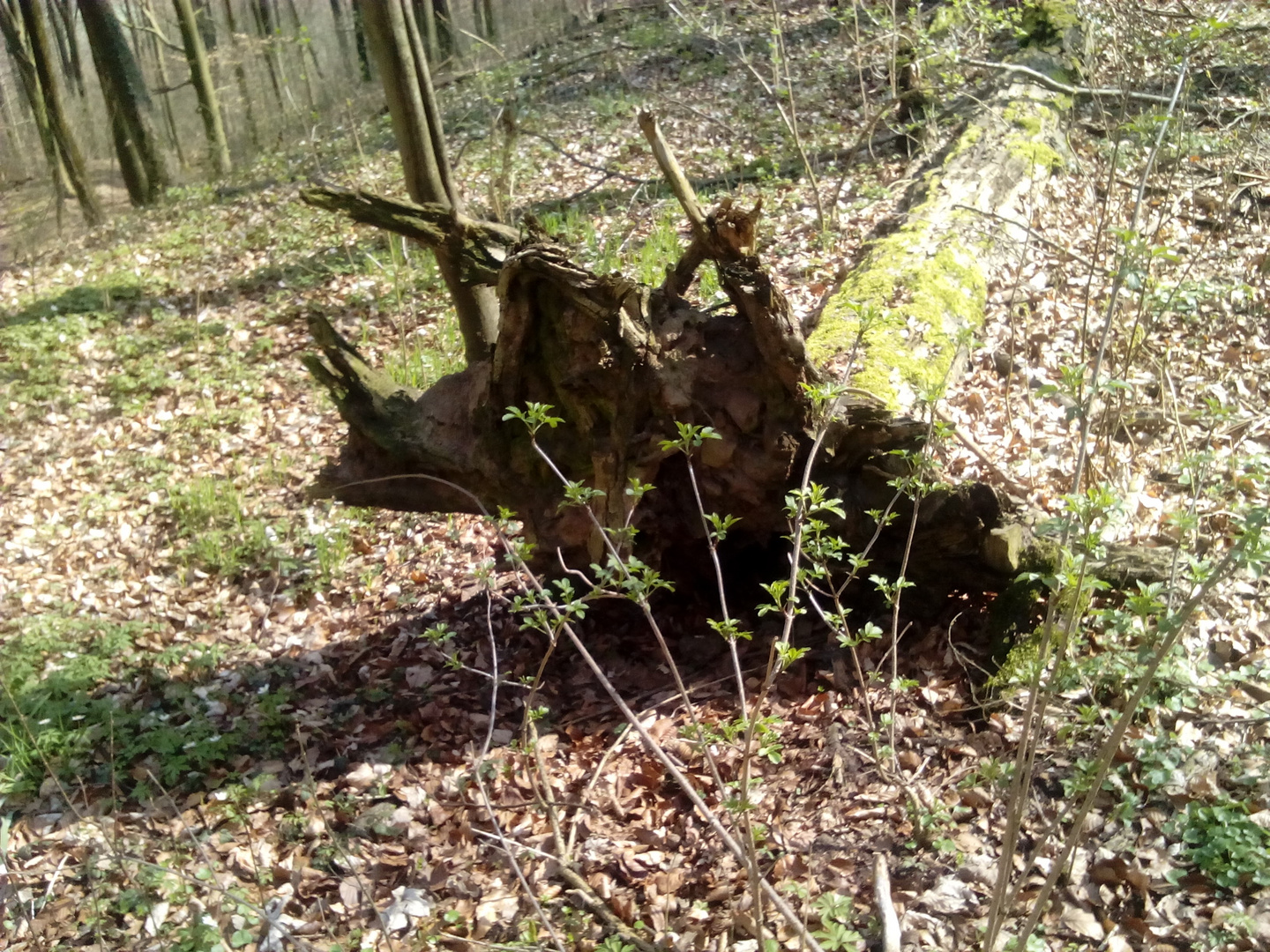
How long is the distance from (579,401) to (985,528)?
1766mm

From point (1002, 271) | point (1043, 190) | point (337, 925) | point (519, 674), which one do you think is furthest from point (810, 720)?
point (1043, 190)

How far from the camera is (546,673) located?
4.34 meters

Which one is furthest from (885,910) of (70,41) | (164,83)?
(70,41)

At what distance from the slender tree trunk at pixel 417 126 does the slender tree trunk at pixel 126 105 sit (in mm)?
8128

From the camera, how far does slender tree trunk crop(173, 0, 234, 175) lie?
12531 millimetres

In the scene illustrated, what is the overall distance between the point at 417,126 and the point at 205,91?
9608mm

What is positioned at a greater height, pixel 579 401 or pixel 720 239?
pixel 720 239

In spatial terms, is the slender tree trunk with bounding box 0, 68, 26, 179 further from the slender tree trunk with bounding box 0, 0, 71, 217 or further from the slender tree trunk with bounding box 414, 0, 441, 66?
the slender tree trunk with bounding box 414, 0, 441, 66

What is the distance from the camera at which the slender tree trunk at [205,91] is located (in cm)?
1253

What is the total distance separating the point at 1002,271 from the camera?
6.15 meters

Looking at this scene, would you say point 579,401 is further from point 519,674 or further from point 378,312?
point 378,312

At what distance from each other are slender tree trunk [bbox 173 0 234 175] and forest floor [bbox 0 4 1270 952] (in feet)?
17.1

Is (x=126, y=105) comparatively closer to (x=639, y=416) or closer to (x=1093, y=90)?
(x=639, y=416)

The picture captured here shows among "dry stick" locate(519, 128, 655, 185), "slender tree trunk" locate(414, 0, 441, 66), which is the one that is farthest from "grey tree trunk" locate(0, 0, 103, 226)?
"dry stick" locate(519, 128, 655, 185)
